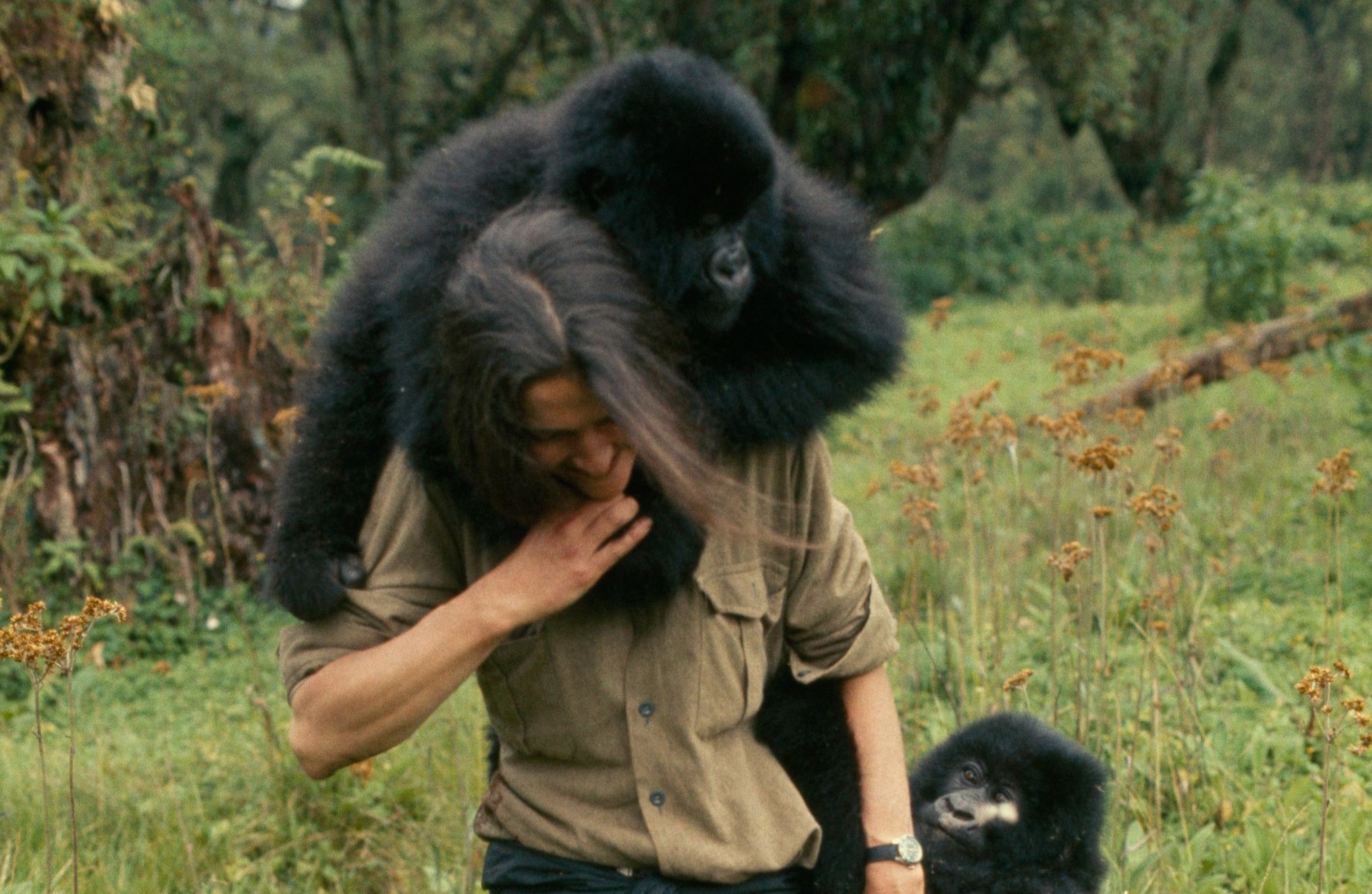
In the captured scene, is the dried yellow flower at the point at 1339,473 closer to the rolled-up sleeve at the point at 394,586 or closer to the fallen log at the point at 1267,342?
the rolled-up sleeve at the point at 394,586

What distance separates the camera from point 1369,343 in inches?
248

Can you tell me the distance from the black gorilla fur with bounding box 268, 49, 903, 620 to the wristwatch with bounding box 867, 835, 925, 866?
0.74m

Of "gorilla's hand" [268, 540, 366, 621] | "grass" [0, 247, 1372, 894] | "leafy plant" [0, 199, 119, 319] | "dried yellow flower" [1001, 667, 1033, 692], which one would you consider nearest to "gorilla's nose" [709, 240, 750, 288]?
"grass" [0, 247, 1372, 894]

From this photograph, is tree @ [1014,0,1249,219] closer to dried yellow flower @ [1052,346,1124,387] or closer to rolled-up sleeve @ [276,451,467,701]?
dried yellow flower @ [1052,346,1124,387]

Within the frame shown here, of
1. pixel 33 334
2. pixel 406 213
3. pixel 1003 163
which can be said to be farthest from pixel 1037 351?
pixel 1003 163

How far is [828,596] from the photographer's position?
2.27 metres

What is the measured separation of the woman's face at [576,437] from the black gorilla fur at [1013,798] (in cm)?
73

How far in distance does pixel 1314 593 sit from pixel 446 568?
4.25 metres

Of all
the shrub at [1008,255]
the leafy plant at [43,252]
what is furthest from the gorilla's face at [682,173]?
the shrub at [1008,255]

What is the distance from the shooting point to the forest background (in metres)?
3.53

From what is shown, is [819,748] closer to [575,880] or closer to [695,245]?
[575,880]

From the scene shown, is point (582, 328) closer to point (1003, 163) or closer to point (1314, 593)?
point (1314, 593)

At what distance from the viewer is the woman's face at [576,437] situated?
174cm

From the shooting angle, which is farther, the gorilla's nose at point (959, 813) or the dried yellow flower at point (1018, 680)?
the gorilla's nose at point (959, 813)
